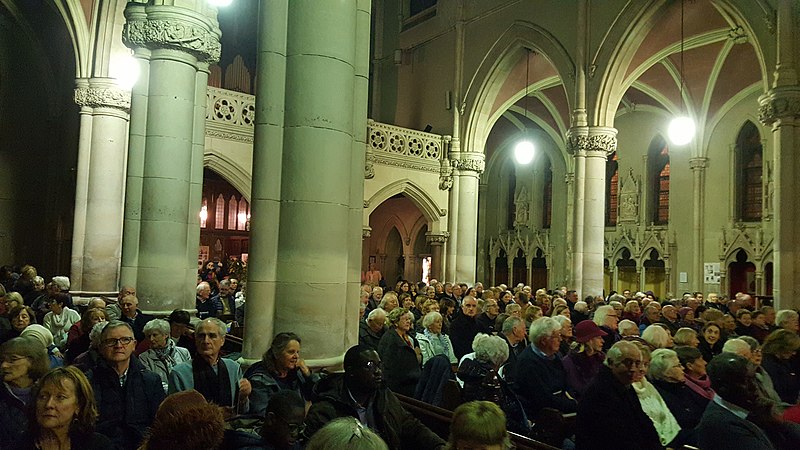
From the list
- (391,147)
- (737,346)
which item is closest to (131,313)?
(737,346)

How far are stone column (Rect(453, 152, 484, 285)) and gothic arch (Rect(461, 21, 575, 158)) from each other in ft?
1.46

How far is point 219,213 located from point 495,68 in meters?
10.5

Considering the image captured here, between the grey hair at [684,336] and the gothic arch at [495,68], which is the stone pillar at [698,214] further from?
the grey hair at [684,336]

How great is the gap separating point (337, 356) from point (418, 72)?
1711cm

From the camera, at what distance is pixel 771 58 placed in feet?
39.3

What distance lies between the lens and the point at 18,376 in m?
3.25

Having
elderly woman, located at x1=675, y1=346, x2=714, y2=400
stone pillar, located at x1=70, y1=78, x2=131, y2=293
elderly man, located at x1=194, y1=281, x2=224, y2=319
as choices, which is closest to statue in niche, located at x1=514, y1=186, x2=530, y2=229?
stone pillar, located at x1=70, y1=78, x2=131, y2=293

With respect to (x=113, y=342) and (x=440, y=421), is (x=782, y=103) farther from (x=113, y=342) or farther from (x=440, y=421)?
(x=113, y=342)

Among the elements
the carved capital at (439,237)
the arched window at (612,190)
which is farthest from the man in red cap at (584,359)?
the arched window at (612,190)

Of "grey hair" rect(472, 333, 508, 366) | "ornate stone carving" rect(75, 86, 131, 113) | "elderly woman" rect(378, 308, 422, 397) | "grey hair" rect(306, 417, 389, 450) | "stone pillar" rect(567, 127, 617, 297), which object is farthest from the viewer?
"stone pillar" rect(567, 127, 617, 297)

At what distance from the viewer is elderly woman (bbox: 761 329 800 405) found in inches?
212

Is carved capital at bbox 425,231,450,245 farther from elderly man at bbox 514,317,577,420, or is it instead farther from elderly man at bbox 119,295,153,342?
elderly man at bbox 514,317,577,420

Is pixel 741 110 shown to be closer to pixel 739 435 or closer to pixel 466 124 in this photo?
pixel 466 124

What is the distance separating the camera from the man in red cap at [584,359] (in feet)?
17.0
